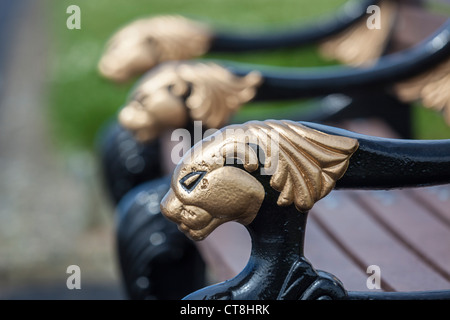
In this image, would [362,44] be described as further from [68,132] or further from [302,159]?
[68,132]

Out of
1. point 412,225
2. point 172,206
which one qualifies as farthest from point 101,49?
point 172,206

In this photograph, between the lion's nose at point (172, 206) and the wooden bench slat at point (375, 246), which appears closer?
the lion's nose at point (172, 206)

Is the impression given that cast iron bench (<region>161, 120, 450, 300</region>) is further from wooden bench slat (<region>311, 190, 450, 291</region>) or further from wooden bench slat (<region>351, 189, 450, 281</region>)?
wooden bench slat (<region>351, 189, 450, 281</region>)

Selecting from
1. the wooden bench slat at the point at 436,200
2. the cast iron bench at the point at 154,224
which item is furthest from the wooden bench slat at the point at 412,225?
the cast iron bench at the point at 154,224

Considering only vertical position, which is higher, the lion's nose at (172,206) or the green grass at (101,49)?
the lion's nose at (172,206)

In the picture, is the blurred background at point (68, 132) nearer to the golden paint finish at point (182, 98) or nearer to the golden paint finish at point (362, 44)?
the golden paint finish at point (362, 44)

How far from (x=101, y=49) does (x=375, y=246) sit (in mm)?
3442

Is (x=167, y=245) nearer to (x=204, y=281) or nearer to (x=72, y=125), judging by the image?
(x=204, y=281)

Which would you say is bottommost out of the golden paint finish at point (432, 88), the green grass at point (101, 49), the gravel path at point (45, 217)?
the gravel path at point (45, 217)

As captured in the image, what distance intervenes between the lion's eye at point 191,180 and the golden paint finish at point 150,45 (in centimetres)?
105

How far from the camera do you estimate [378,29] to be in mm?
2449

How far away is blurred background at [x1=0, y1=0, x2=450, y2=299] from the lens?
3.14 meters

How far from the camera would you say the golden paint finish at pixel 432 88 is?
184 centimetres

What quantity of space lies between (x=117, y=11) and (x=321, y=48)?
3.41m
